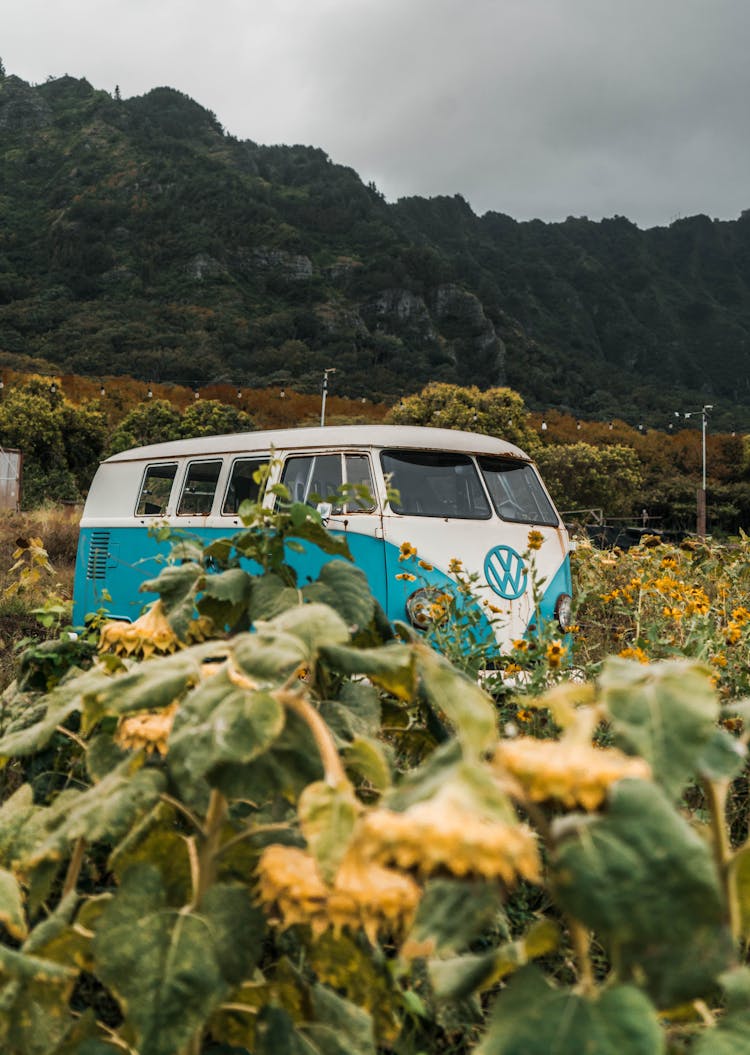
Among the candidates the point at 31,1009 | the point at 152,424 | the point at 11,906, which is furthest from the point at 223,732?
the point at 152,424

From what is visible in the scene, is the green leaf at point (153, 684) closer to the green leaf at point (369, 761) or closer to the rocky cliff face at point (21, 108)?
the green leaf at point (369, 761)

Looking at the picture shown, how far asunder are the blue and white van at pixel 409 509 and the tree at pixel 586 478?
24510mm

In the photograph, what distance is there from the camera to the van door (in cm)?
439

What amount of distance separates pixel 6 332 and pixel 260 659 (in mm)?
62839

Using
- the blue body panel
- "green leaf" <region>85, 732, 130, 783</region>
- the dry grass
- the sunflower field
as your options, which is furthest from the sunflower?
the dry grass

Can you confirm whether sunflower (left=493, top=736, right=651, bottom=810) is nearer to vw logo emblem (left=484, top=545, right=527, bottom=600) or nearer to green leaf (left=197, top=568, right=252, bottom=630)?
green leaf (left=197, top=568, right=252, bottom=630)

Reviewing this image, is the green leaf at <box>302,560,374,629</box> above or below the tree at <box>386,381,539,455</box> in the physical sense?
below

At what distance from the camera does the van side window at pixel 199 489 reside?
567 cm

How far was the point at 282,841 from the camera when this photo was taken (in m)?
0.84

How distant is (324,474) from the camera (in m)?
4.88

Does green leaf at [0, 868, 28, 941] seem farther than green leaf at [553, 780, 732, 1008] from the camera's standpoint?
Yes

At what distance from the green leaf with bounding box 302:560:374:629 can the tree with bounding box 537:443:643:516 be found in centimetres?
2855

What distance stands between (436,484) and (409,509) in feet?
1.09

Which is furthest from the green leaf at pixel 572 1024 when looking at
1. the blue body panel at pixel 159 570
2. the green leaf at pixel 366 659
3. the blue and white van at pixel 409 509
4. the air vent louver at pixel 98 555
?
the air vent louver at pixel 98 555
